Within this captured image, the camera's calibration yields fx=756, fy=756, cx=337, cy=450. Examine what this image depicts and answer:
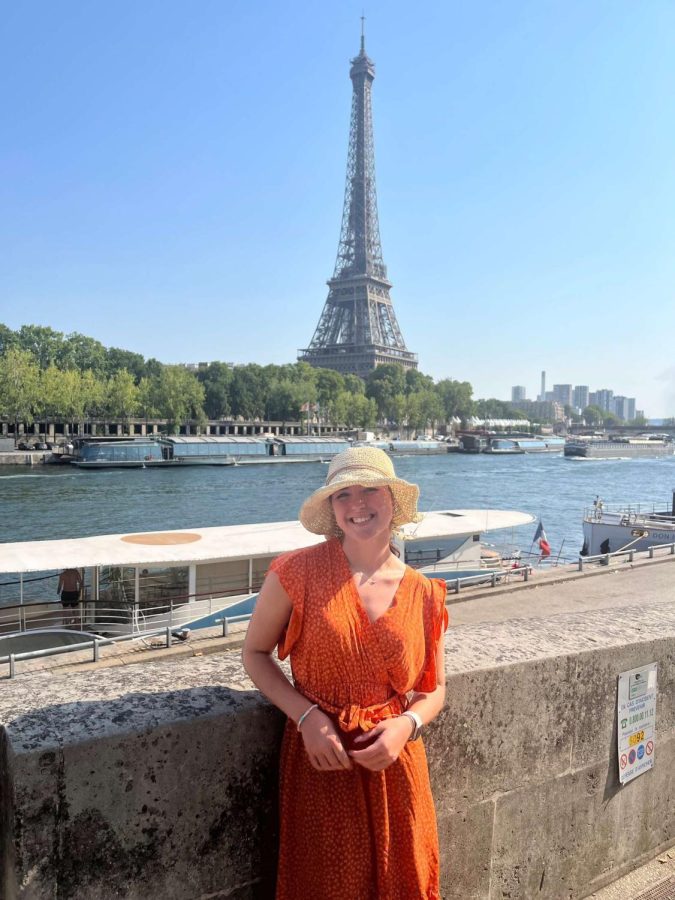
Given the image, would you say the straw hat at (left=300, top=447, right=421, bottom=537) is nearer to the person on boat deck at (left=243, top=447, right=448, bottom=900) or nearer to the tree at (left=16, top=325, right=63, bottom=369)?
the person on boat deck at (left=243, top=447, right=448, bottom=900)

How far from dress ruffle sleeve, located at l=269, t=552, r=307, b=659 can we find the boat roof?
10715mm

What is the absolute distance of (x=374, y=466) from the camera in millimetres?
2514

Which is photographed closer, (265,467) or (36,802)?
(36,802)

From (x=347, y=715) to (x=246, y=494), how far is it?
5695cm

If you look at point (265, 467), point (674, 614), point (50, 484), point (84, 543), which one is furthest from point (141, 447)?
point (674, 614)

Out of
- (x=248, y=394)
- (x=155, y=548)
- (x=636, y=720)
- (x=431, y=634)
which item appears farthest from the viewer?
(x=248, y=394)

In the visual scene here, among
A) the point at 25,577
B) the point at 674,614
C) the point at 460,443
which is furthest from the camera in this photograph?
the point at 460,443

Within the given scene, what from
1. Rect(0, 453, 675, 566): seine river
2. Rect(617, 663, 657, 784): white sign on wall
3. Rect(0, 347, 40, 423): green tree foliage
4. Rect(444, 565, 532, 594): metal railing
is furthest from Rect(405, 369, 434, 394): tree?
Rect(617, 663, 657, 784): white sign on wall

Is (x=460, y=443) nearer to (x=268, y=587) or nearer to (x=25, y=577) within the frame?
(x=25, y=577)

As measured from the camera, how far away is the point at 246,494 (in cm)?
5866

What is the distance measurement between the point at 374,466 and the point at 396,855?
119 cm

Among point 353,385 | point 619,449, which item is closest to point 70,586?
point 619,449

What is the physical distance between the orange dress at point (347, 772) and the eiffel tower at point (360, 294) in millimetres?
166985

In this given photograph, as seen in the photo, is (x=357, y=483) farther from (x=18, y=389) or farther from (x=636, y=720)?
A: (x=18, y=389)
